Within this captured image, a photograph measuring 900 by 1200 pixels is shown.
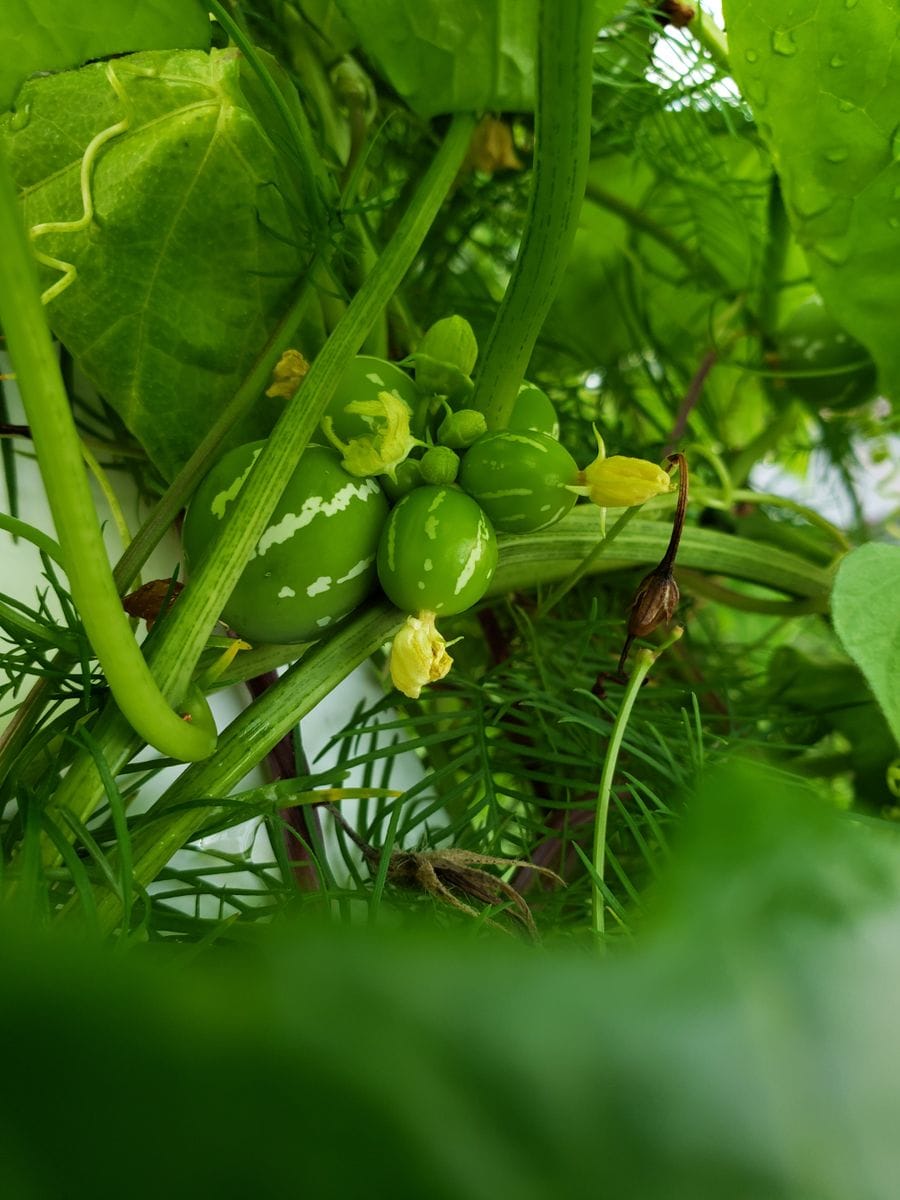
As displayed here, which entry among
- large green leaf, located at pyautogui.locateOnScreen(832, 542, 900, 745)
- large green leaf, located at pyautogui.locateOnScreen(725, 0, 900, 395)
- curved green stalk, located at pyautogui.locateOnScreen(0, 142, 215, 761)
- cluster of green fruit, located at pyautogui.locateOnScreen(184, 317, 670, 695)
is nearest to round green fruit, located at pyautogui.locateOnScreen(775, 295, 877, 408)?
large green leaf, located at pyautogui.locateOnScreen(725, 0, 900, 395)

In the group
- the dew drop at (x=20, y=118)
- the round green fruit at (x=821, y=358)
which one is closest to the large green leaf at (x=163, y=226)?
the dew drop at (x=20, y=118)

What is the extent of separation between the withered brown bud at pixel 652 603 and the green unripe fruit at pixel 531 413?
62 millimetres

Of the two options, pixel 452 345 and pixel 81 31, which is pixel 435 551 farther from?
pixel 81 31

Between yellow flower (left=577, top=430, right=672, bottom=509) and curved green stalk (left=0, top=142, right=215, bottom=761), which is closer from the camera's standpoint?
curved green stalk (left=0, top=142, right=215, bottom=761)

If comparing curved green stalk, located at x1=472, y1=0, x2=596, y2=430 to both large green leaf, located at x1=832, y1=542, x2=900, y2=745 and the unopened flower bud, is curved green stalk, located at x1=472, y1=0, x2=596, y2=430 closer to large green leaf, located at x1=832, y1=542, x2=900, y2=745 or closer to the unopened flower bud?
the unopened flower bud

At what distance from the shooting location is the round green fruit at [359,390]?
0.29m

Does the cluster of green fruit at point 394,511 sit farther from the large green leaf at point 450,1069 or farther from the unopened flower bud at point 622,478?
the large green leaf at point 450,1069

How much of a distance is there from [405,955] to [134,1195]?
28mm

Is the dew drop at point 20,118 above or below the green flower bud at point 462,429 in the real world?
above

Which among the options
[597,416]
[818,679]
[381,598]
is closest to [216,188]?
[381,598]

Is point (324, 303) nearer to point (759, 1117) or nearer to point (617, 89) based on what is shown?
point (617, 89)

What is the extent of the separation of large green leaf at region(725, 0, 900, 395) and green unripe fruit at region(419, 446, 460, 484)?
0.22 metres

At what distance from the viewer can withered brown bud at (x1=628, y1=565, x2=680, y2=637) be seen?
1.05ft

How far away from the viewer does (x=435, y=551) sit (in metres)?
0.26
